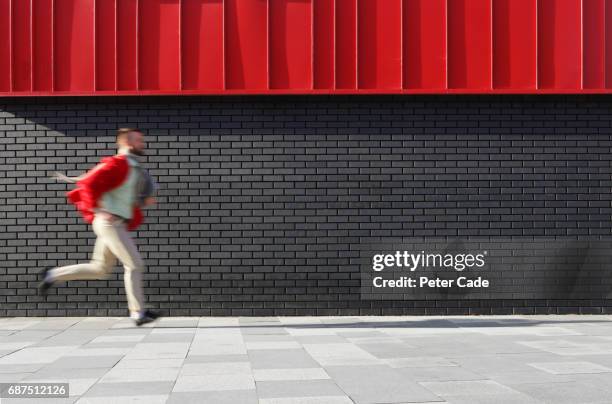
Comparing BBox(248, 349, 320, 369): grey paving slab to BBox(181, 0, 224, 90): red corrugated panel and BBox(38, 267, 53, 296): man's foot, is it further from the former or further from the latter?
BBox(181, 0, 224, 90): red corrugated panel

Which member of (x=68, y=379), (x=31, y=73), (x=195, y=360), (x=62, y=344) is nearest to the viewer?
(x=68, y=379)

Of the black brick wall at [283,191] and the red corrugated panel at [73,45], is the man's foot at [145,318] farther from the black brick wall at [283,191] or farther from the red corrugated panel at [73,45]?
the red corrugated panel at [73,45]

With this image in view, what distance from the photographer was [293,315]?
8758 millimetres

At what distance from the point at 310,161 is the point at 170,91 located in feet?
5.97

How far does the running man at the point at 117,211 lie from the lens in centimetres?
700

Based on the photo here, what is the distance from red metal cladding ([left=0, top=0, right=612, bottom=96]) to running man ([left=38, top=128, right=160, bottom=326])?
1814 mm

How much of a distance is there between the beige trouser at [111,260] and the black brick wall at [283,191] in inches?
60.1

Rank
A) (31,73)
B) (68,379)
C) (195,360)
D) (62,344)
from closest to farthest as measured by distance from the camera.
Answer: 1. (68,379)
2. (195,360)
3. (62,344)
4. (31,73)

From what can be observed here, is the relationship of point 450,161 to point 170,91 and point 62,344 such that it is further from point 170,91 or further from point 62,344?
point 62,344

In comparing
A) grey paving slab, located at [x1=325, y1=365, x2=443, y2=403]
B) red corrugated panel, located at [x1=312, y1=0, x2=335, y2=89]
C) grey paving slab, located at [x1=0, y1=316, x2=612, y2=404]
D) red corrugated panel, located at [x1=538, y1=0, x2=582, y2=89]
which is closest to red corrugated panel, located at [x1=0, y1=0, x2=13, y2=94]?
grey paving slab, located at [x1=0, y1=316, x2=612, y2=404]

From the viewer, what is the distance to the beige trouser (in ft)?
23.1

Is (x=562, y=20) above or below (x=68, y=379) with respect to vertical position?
above

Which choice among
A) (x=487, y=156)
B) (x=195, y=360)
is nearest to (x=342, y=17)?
(x=487, y=156)

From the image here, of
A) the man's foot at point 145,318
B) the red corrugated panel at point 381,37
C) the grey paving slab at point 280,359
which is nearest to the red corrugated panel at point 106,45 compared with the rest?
the red corrugated panel at point 381,37
